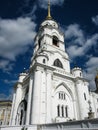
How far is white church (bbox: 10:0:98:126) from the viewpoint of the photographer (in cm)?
2088

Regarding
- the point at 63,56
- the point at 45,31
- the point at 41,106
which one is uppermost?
the point at 45,31

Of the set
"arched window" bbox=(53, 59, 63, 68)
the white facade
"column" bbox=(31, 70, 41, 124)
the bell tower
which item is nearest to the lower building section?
"column" bbox=(31, 70, 41, 124)

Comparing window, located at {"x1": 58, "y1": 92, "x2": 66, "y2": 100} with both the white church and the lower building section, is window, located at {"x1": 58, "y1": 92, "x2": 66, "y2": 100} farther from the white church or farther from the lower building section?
Result: the lower building section

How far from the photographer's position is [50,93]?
22781 millimetres

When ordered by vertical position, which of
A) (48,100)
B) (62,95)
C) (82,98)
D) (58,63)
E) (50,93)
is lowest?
(48,100)

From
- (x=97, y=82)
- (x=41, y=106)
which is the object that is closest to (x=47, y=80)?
(x=41, y=106)

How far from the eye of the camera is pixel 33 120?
19188 mm

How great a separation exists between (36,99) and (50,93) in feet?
10.0

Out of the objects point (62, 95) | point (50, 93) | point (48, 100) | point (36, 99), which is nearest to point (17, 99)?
point (36, 99)

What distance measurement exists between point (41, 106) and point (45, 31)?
22.5 meters

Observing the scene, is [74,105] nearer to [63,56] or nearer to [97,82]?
[63,56]

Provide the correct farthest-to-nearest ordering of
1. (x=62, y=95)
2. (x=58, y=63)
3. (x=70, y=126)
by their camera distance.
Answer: (x=58, y=63) → (x=62, y=95) → (x=70, y=126)

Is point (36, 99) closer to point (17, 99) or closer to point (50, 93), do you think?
point (50, 93)

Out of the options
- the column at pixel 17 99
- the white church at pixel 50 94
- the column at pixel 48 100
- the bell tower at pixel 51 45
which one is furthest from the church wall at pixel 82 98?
the column at pixel 17 99
